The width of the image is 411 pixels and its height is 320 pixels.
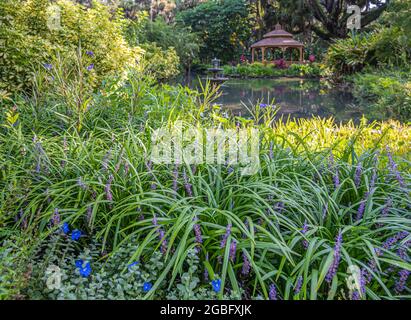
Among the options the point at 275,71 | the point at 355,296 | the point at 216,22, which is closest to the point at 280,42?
the point at 275,71

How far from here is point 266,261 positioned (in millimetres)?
1397

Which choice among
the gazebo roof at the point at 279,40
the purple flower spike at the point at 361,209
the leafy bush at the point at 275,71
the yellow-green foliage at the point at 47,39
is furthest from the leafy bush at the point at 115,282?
the gazebo roof at the point at 279,40

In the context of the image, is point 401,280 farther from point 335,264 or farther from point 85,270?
point 85,270

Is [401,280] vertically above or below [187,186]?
below

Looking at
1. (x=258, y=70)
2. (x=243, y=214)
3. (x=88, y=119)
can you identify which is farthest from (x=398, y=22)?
(x=258, y=70)

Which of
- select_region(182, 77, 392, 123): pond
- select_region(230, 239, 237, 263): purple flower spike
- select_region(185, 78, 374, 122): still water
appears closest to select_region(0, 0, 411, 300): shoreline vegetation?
select_region(230, 239, 237, 263): purple flower spike

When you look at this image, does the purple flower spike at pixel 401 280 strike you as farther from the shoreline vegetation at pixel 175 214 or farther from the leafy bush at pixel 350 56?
the leafy bush at pixel 350 56

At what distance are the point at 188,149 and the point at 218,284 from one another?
910 mm

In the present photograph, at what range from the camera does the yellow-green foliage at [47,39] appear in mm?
3461

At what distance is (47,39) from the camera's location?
397 cm

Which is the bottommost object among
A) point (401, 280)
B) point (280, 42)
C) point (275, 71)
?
point (401, 280)

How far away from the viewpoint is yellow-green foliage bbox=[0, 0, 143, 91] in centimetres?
346

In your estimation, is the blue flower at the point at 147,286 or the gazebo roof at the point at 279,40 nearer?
the blue flower at the point at 147,286
